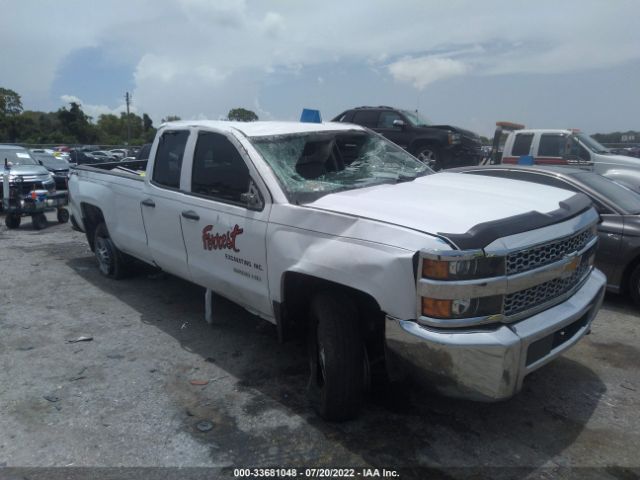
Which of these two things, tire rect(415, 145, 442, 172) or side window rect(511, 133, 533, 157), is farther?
tire rect(415, 145, 442, 172)

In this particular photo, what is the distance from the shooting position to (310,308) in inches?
133

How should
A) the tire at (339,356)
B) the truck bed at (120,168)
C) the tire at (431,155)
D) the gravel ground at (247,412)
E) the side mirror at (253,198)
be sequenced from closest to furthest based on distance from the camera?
1. the gravel ground at (247,412)
2. the tire at (339,356)
3. the side mirror at (253,198)
4. the truck bed at (120,168)
5. the tire at (431,155)

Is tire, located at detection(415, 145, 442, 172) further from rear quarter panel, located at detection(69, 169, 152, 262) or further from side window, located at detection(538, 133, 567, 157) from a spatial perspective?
rear quarter panel, located at detection(69, 169, 152, 262)

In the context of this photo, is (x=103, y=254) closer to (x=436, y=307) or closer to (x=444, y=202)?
(x=444, y=202)

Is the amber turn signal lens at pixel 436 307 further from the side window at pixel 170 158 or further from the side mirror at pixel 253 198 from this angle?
the side window at pixel 170 158

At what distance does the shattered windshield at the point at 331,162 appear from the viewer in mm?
3658

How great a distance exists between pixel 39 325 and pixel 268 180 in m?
3.01

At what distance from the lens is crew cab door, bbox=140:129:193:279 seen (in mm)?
4469

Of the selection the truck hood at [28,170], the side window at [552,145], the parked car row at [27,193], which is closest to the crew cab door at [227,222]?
the parked car row at [27,193]

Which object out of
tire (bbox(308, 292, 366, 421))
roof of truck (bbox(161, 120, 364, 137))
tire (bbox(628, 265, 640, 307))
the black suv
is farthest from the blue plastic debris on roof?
the black suv

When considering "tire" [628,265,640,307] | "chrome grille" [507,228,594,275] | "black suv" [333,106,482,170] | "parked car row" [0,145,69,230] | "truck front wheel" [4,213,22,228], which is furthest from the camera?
"black suv" [333,106,482,170]

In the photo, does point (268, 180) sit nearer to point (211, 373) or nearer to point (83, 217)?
point (211, 373)

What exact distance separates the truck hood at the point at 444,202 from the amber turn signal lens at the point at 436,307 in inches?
13.8

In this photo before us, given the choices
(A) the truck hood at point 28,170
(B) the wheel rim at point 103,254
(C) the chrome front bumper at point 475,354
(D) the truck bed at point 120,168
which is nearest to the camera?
(C) the chrome front bumper at point 475,354
